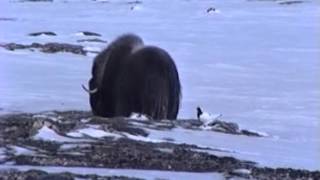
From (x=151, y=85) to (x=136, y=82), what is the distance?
0.27 meters

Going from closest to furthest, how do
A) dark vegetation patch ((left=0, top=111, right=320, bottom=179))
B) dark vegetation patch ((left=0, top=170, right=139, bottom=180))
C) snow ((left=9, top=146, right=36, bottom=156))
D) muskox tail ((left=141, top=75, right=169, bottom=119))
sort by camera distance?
1. dark vegetation patch ((left=0, top=170, right=139, bottom=180))
2. dark vegetation patch ((left=0, top=111, right=320, bottom=179))
3. snow ((left=9, top=146, right=36, bottom=156))
4. muskox tail ((left=141, top=75, right=169, bottom=119))

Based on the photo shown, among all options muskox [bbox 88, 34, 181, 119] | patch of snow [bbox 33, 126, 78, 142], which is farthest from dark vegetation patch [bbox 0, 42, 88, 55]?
patch of snow [bbox 33, 126, 78, 142]

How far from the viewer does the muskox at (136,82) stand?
10945 millimetres

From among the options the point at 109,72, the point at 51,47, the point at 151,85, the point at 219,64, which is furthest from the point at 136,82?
the point at 51,47

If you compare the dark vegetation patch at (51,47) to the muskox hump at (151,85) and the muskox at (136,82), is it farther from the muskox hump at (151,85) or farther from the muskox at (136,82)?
the muskox hump at (151,85)

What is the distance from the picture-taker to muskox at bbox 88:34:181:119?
10945 millimetres

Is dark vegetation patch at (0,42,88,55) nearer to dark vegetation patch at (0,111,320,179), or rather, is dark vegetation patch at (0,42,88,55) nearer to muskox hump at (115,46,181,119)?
muskox hump at (115,46,181,119)

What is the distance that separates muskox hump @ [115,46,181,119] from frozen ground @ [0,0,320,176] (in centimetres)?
114

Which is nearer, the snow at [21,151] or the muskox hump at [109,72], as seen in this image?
the snow at [21,151]

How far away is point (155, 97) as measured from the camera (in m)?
10.9

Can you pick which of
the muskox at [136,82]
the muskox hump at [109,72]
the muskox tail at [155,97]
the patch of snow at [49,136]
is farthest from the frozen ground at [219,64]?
the patch of snow at [49,136]

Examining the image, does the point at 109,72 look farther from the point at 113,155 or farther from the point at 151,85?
the point at 113,155

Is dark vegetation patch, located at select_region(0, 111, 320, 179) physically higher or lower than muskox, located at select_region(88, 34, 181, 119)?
lower

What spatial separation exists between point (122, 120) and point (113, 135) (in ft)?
3.40
